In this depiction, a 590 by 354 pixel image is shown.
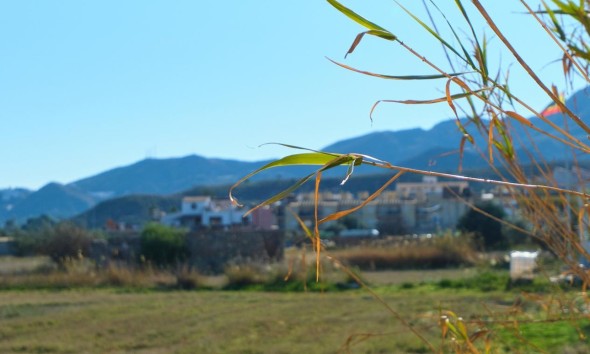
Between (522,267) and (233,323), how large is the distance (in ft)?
26.5

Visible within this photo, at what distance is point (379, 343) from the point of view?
30.9 feet

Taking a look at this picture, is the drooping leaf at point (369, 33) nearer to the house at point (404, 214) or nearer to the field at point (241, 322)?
the field at point (241, 322)

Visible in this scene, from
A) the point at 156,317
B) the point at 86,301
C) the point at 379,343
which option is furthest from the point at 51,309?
the point at 379,343

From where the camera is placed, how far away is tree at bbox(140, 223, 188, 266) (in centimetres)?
2816

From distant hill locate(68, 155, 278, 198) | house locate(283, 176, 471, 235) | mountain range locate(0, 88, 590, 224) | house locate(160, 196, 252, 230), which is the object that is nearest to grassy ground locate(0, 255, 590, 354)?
house locate(283, 176, 471, 235)

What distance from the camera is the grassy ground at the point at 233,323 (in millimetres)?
9516

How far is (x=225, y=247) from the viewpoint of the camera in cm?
2888

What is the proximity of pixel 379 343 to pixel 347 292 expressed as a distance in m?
8.99

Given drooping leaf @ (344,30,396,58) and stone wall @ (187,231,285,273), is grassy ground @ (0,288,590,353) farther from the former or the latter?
stone wall @ (187,231,285,273)

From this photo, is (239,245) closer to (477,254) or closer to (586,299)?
(477,254)

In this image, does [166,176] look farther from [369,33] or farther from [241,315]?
[369,33]

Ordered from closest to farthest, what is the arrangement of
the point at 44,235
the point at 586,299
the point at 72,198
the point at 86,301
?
the point at 586,299, the point at 86,301, the point at 44,235, the point at 72,198

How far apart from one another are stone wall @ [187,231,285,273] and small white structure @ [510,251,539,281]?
10677mm

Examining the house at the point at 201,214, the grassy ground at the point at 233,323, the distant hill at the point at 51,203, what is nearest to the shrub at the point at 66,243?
the grassy ground at the point at 233,323
